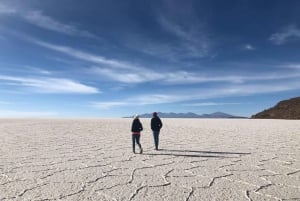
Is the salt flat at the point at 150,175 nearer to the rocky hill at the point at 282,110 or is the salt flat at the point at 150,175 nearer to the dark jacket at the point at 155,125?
the dark jacket at the point at 155,125

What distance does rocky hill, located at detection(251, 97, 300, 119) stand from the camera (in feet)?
202

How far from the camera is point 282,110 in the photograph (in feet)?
221

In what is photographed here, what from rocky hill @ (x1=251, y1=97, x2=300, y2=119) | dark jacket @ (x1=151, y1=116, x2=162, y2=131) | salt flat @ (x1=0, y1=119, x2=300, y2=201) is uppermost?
rocky hill @ (x1=251, y1=97, x2=300, y2=119)

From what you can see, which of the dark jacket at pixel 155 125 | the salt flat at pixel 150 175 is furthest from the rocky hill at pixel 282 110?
the salt flat at pixel 150 175

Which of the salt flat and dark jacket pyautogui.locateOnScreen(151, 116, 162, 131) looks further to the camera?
dark jacket pyautogui.locateOnScreen(151, 116, 162, 131)

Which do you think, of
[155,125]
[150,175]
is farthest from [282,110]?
[150,175]

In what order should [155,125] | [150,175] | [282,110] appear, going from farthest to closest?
[282,110] < [155,125] < [150,175]

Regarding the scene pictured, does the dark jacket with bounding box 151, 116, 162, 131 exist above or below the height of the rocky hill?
below

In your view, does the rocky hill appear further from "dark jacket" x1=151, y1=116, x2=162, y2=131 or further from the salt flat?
the salt flat

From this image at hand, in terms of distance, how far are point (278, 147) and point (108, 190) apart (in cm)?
816

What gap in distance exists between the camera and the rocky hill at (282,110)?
61475 millimetres

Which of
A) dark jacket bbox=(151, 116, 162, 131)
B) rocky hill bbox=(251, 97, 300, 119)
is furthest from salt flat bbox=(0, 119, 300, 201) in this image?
rocky hill bbox=(251, 97, 300, 119)

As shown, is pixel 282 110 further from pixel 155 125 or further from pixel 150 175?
pixel 150 175

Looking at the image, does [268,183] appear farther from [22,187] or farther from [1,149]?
[1,149]
